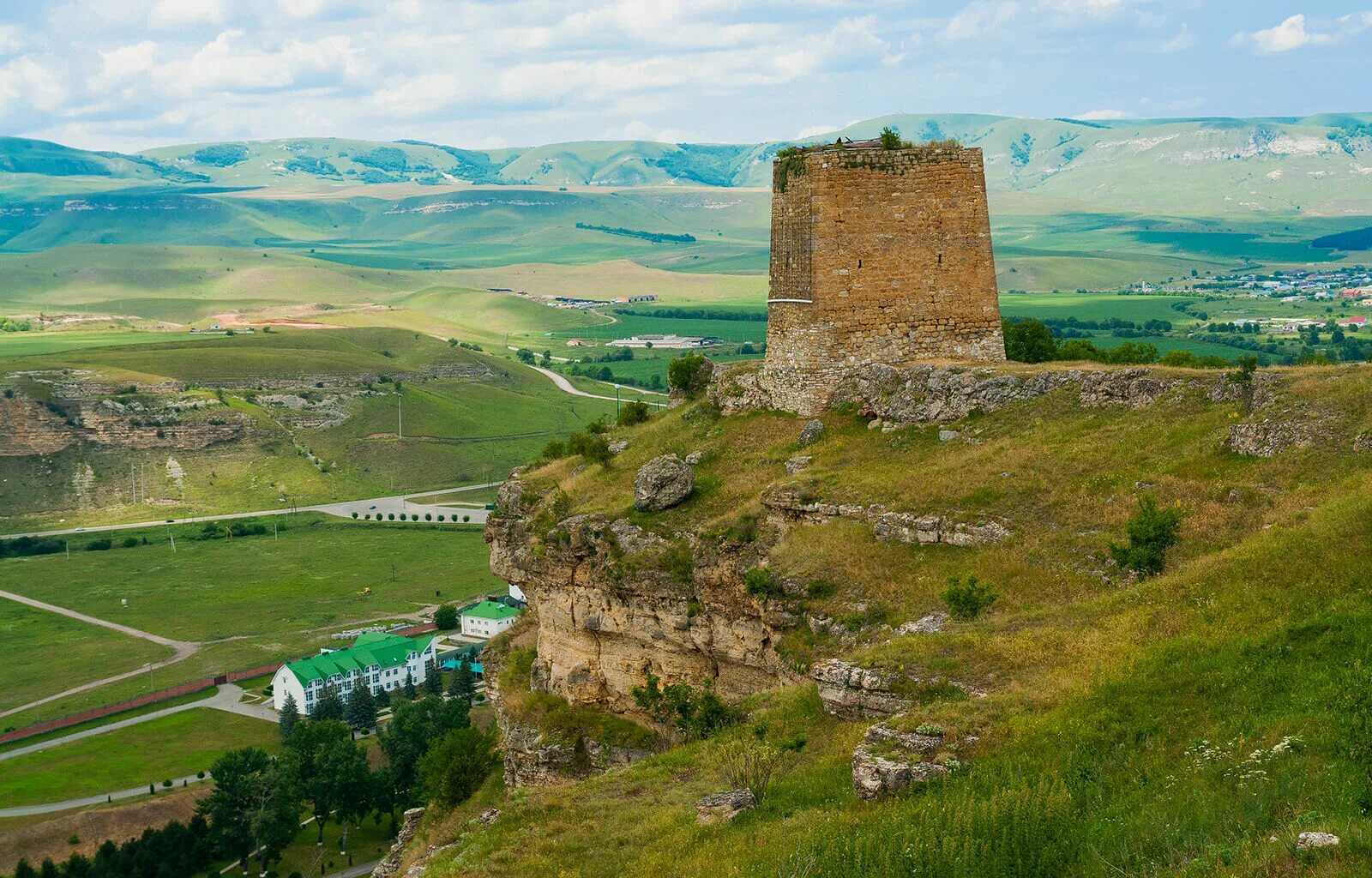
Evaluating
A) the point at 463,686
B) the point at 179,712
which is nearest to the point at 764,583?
the point at 463,686

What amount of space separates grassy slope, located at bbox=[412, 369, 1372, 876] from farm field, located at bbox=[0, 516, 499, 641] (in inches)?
3522

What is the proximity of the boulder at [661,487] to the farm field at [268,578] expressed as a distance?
82.2m

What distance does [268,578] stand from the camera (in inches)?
5027

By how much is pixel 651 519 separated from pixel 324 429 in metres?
161

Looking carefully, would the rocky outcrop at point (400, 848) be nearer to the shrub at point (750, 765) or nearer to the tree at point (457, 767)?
the tree at point (457, 767)

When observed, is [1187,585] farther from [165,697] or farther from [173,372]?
[173,372]

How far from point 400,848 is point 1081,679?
79.1ft

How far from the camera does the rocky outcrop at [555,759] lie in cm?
3288

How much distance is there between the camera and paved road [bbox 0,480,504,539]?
151 m

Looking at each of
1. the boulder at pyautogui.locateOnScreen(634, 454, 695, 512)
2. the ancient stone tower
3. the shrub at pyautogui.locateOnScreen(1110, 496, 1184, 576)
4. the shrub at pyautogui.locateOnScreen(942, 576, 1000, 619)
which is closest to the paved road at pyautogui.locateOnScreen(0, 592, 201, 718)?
the boulder at pyautogui.locateOnScreen(634, 454, 695, 512)

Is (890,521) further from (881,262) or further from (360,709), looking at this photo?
A: (360,709)

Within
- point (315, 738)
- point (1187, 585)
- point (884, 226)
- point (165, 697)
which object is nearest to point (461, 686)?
point (315, 738)

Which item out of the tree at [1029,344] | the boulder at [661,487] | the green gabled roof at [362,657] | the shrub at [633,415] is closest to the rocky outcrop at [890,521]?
the boulder at [661,487]

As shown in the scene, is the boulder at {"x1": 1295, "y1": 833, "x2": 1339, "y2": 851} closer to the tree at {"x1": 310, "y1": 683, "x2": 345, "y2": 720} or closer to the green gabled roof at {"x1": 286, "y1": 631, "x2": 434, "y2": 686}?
the tree at {"x1": 310, "y1": 683, "x2": 345, "y2": 720}
